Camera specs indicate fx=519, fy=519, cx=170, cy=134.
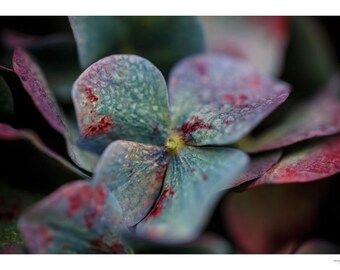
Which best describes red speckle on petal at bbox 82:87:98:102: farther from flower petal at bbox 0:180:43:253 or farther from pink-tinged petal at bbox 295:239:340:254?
pink-tinged petal at bbox 295:239:340:254

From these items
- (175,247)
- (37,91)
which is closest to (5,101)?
(37,91)

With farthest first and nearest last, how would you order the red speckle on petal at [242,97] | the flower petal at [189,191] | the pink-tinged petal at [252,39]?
the pink-tinged petal at [252,39] → the red speckle on petal at [242,97] → the flower petal at [189,191]

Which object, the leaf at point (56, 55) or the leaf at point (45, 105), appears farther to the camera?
the leaf at point (56, 55)

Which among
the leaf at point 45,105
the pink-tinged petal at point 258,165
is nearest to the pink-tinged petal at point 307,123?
the pink-tinged petal at point 258,165

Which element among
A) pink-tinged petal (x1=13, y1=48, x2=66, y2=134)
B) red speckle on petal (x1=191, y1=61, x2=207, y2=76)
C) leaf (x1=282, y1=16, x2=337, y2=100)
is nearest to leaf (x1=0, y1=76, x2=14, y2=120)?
pink-tinged petal (x1=13, y1=48, x2=66, y2=134)
